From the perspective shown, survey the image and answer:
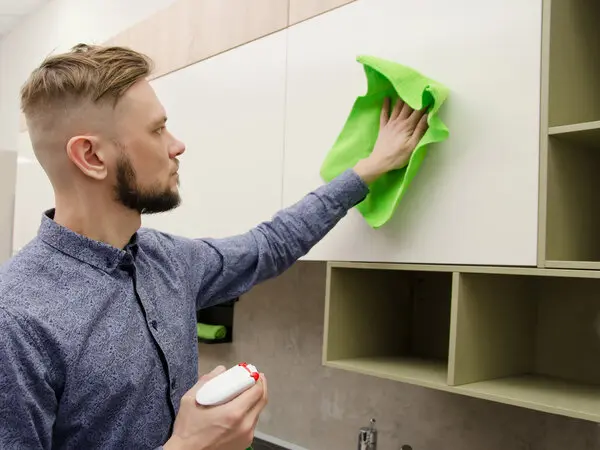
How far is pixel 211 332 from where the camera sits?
1.98m

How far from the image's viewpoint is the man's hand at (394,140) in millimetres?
1158

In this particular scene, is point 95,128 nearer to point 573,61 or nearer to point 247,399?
point 247,399

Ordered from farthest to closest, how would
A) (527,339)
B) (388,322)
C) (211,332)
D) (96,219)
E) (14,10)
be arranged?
(14,10) < (211,332) < (388,322) < (527,339) < (96,219)

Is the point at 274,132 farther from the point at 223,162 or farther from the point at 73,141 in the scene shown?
the point at 73,141

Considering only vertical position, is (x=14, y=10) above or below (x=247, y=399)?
above

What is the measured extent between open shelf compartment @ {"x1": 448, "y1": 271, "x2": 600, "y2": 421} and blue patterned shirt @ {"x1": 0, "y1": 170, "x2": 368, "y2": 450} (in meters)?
0.50

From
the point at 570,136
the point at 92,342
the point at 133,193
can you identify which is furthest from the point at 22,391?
the point at 570,136

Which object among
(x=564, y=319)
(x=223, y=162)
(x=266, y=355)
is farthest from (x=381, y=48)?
(x=266, y=355)

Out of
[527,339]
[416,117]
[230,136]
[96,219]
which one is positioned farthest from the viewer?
[230,136]

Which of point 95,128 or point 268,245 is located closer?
point 95,128

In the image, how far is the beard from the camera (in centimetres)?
103

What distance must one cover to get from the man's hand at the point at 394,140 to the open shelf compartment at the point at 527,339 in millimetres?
255

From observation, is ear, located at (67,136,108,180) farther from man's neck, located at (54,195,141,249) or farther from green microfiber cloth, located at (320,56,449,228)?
green microfiber cloth, located at (320,56,449,228)

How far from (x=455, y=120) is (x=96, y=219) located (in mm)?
651
